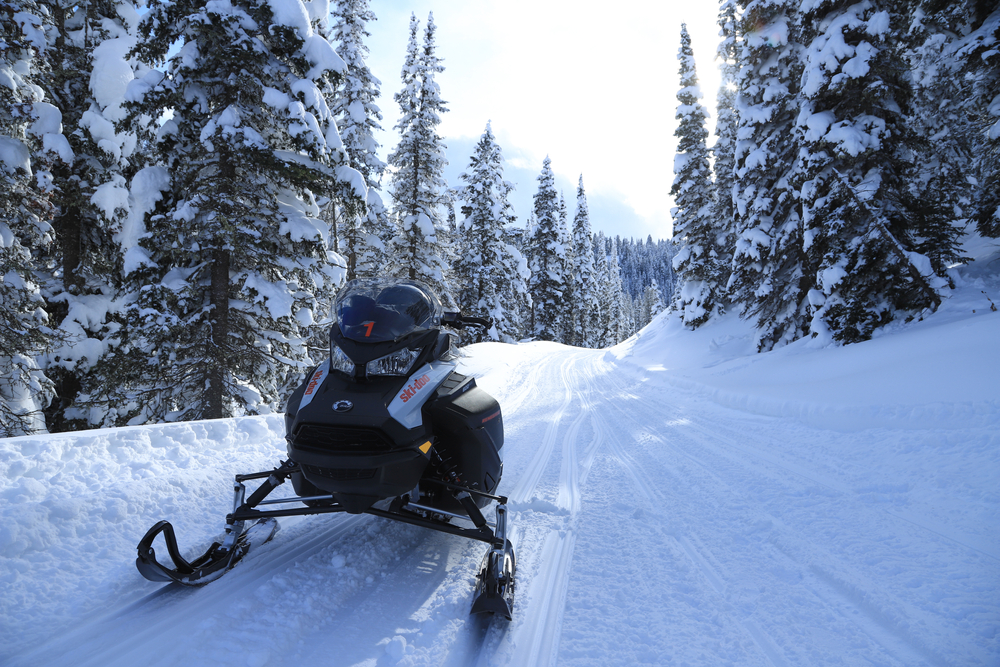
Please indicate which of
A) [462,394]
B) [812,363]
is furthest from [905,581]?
[812,363]

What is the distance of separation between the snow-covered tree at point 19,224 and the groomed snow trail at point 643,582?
21.2ft

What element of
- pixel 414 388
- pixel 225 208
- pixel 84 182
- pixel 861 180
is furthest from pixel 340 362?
pixel 861 180

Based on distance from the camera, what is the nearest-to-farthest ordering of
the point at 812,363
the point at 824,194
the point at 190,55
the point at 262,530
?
1. the point at 262,530
2. the point at 190,55
3. the point at 812,363
4. the point at 824,194

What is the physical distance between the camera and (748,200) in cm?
1559

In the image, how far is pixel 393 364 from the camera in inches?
117

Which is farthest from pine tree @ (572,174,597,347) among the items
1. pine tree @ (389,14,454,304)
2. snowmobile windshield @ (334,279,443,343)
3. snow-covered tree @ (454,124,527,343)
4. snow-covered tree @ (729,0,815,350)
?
snowmobile windshield @ (334,279,443,343)

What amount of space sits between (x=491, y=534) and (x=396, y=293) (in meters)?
1.82

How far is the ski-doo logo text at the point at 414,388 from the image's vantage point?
2.79 m

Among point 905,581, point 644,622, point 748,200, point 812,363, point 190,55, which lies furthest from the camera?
point 748,200

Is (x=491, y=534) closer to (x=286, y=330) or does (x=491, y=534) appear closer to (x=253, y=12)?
(x=286, y=330)

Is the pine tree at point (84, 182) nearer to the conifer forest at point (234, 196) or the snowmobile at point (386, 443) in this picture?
Result: the conifer forest at point (234, 196)

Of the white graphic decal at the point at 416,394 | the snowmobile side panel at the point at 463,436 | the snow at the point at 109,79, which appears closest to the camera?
the white graphic decal at the point at 416,394

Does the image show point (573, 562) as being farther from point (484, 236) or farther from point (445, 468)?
point (484, 236)

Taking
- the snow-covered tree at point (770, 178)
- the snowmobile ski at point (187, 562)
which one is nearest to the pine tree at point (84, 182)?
the snowmobile ski at point (187, 562)
